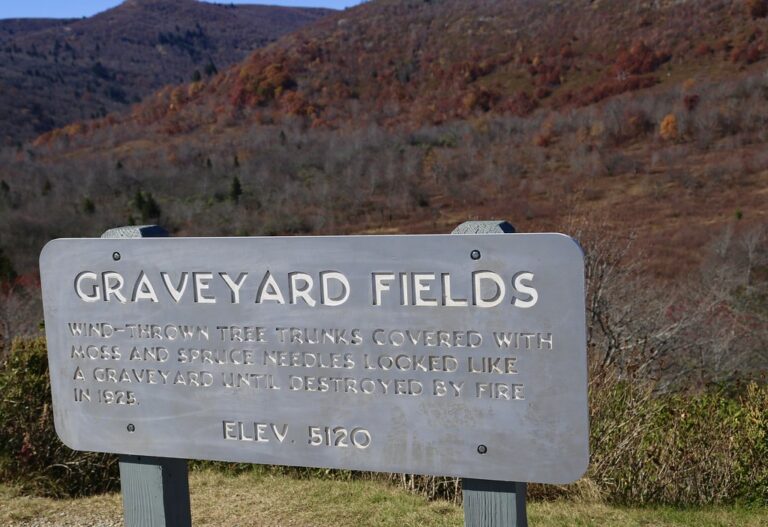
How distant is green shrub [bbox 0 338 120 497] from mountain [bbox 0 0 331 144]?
74151 millimetres

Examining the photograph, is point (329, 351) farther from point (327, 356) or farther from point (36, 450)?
point (36, 450)

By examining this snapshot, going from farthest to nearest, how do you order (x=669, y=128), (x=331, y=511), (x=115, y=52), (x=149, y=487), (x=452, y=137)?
1. (x=115, y=52)
2. (x=452, y=137)
3. (x=669, y=128)
4. (x=331, y=511)
5. (x=149, y=487)

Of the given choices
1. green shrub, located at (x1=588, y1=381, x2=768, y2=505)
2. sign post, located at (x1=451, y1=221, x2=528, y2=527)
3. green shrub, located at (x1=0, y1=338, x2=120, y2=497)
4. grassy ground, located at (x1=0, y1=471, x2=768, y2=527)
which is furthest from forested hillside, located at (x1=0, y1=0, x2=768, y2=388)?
sign post, located at (x1=451, y1=221, x2=528, y2=527)

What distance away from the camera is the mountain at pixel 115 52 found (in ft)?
270

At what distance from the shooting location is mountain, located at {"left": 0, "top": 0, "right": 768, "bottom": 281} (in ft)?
130

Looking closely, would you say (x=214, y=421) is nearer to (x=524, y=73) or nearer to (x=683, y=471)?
(x=683, y=471)

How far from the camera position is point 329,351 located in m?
2.38

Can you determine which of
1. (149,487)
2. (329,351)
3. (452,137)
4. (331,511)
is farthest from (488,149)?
(329,351)

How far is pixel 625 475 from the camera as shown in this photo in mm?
4988

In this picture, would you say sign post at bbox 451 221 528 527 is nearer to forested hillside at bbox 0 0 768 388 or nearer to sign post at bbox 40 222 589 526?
sign post at bbox 40 222 589 526

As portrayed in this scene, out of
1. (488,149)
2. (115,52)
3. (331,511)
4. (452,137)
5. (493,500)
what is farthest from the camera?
(115,52)

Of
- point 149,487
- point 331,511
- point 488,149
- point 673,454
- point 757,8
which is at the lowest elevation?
point 673,454

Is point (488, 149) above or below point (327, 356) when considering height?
below

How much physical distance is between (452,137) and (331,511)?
53262 millimetres
